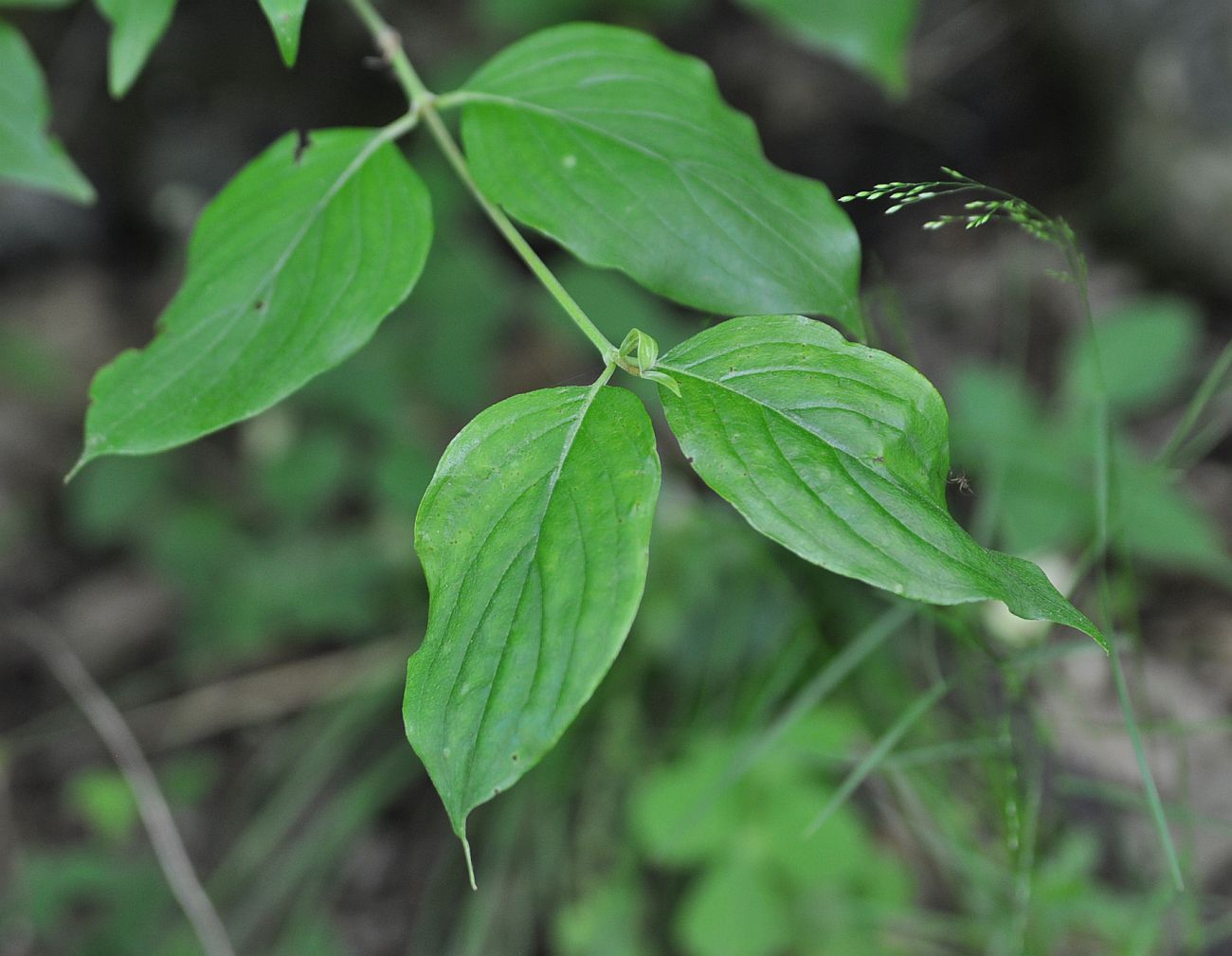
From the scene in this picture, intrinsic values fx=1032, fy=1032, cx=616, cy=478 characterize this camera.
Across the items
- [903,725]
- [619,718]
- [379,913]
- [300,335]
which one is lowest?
[379,913]

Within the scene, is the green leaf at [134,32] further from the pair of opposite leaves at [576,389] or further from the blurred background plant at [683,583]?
the blurred background plant at [683,583]

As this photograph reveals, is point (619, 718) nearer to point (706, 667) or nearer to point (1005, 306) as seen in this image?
point (706, 667)

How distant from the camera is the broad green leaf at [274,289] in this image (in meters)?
0.93

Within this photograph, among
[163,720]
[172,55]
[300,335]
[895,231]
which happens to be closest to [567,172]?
[300,335]

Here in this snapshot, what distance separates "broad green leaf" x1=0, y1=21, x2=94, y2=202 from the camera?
1289 millimetres

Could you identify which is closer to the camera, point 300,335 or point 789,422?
point 789,422

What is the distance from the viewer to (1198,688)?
204 cm

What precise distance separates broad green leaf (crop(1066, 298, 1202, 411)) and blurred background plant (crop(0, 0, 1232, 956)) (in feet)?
0.03

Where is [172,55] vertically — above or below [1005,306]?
above

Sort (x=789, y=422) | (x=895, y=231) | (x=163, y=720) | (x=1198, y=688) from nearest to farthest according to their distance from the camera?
1. (x=789, y=422)
2. (x=1198, y=688)
3. (x=163, y=720)
4. (x=895, y=231)

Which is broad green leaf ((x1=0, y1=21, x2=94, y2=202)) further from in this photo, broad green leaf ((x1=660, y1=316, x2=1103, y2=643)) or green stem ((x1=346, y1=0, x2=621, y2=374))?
broad green leaf ((x1=660, y1=316, x2=1103, y2=643))

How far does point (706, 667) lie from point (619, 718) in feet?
0.73

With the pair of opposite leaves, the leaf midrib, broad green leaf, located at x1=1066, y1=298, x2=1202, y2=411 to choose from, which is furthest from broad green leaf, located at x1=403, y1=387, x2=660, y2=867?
broad green leaf, located at x1=1066, y1=298, x2=1202, y2=411

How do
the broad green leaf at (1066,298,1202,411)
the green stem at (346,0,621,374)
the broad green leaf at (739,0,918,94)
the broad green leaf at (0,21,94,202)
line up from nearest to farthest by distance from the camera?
the green stem at (346,0,621,374) < the broad green leaf at (0,21,94,202) < the broad green leaf at (739,0,918,94) < the broad green leaf at (1066,298,1202,411)
